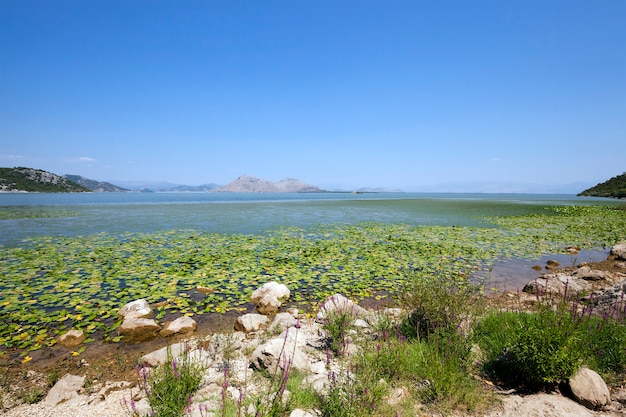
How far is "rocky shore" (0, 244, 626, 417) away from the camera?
404 cm

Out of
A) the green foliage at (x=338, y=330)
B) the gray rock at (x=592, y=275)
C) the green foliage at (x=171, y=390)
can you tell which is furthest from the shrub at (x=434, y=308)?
the gray rock at (x=592, y=275)

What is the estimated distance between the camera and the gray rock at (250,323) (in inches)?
300

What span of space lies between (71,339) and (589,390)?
10.3m

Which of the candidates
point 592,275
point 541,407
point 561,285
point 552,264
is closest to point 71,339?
point 541,407

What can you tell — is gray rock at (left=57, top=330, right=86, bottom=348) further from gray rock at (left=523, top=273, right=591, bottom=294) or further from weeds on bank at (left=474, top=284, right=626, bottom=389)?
gray rock at (left=523, top=273, right=591, bottom=294)

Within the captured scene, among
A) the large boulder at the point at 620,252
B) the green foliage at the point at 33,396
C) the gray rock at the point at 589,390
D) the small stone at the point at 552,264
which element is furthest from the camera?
the large boulder at the point at 620,252

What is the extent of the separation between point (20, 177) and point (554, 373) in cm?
24693

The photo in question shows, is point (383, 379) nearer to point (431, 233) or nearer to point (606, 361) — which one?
point (606, 361)

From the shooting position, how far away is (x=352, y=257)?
49.7 feet

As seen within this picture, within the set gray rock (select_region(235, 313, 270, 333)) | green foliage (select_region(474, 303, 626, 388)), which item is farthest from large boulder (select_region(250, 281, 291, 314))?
green foliage (select_region(474, 303, 626, 388))

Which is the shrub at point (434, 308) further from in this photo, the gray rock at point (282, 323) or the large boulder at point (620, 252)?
the large boulder at point (620, 252)

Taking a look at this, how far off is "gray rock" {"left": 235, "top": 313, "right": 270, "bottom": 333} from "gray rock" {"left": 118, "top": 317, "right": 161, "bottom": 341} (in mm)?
2163

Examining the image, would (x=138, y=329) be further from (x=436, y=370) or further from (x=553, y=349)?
(x=553, y=349)

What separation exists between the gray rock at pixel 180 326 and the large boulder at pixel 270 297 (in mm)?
2025
